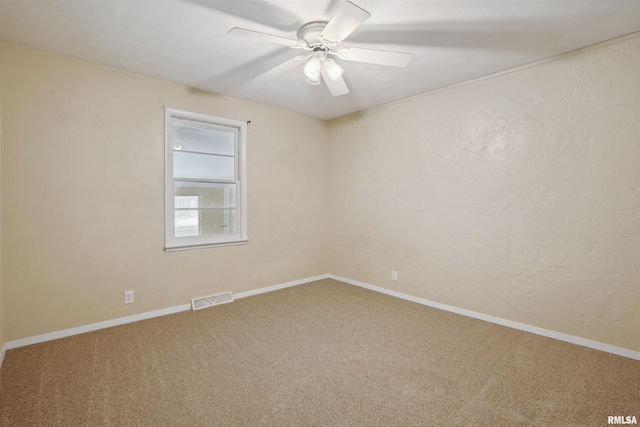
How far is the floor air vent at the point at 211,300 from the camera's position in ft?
11.5

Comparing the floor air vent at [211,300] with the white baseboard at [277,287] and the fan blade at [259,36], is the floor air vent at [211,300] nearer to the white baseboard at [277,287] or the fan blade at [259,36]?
the white baseboard at [277,287]

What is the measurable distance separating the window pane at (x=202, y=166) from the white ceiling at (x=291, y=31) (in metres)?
0.86

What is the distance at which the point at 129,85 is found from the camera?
3068 mm

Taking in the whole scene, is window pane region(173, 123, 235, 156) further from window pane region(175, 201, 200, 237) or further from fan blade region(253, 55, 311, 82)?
fan blade region(253, 55, 311, 82)

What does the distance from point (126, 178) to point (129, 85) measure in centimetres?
94

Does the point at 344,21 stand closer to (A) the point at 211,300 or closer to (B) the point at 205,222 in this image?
(B) the point at 205,222

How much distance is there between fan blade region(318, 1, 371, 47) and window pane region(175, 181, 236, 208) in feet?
8.00

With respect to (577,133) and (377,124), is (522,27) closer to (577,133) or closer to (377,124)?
(577,133)

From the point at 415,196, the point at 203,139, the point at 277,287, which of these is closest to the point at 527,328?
the point at 415,196

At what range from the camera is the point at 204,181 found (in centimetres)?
370

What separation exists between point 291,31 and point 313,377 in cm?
257

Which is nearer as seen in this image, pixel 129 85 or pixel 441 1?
pixel 441 1

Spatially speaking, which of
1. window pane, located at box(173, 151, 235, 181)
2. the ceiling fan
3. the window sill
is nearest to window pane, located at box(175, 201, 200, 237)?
the window sill

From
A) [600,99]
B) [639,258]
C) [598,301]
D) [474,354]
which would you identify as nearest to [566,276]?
[598,301]
